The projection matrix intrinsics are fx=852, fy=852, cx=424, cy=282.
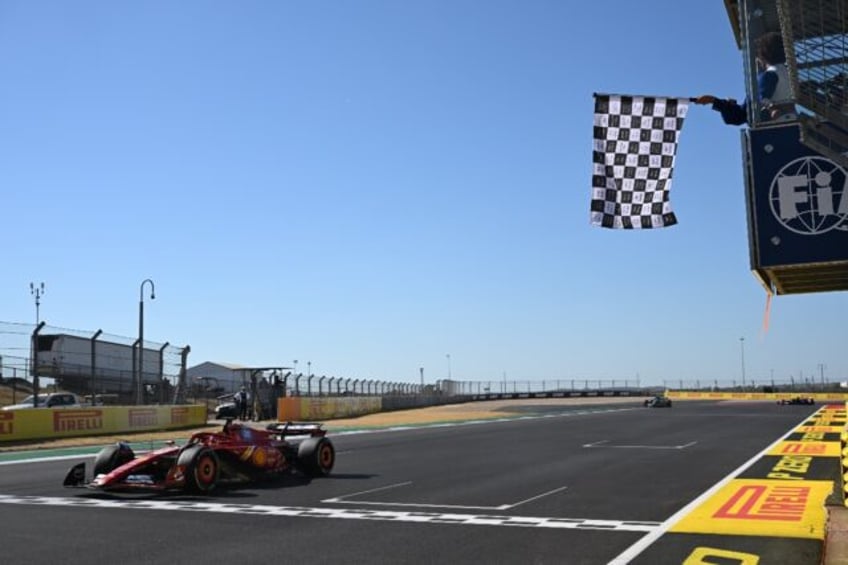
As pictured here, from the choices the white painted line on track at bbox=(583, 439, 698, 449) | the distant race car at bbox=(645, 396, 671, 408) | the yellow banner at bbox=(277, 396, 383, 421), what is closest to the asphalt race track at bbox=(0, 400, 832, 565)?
the white painted line on track at bbox=(583, 439, 698, 449)

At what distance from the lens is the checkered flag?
8.13 metres

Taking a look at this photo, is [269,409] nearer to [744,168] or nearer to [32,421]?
[32,421]

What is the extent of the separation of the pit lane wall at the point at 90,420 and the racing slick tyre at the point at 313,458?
522 inches

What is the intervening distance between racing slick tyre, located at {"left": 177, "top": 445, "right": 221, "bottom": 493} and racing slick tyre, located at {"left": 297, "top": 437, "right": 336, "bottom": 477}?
2.25 metres

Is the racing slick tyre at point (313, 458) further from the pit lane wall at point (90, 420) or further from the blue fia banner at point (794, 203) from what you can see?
the pit lane wall at point (90, 420)

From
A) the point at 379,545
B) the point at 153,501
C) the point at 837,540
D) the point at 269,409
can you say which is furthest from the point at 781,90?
the point at 269,409

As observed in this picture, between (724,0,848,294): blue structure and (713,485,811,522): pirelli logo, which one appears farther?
(713,485,811,522): pirelli logo

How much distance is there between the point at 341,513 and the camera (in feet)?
33.5

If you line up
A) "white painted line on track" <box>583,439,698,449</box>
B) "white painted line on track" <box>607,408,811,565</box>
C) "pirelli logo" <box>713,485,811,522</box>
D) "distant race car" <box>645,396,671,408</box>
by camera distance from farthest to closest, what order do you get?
"distant race car" <box>645,396,671,408</box> → "white painted line on track" <box>583,439,698,449</box> → "pirelli logo" <box>713,485,811,522</box> → "white painted line on track" <box>607,408,811,565</box>

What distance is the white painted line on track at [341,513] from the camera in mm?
9125

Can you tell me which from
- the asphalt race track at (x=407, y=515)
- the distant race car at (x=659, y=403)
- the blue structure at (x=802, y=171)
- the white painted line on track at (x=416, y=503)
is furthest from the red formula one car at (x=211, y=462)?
the distant race car at (x=659, y=403)

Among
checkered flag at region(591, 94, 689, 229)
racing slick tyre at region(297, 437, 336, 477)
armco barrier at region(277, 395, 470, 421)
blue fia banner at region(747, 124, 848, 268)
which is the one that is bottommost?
armco barrier at region(277, 395, 470, 421)

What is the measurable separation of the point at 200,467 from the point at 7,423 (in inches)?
578

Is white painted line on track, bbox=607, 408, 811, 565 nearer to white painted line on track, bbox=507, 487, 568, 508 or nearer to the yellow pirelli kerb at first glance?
the yellow pirelli kerb
